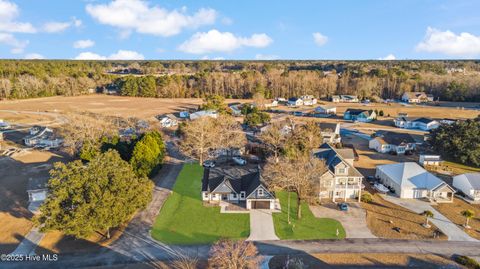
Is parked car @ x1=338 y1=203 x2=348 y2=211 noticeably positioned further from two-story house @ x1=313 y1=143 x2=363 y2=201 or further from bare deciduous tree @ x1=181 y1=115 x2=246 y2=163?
bare deciduous tree @ x1=181 y1=115 x2=246 y2=163

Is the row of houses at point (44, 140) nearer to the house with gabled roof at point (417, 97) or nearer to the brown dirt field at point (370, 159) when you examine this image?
the brown dirt field at point (370, 159)

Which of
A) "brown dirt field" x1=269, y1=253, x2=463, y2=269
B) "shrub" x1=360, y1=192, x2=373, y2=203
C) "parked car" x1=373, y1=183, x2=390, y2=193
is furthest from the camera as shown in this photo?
"parked car" x1=373, y1=183, x2=390, y2=193

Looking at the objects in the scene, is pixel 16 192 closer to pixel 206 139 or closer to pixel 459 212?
pixel 206 139

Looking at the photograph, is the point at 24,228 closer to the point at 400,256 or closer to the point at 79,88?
the point at 400,256

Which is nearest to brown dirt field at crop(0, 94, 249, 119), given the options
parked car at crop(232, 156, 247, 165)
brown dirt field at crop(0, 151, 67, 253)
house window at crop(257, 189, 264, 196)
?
brown dirt field at crop(0, 151, 67, 253)

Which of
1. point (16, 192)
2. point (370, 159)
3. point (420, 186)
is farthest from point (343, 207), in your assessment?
point (16, 192)

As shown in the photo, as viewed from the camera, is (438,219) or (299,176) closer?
(299,176)

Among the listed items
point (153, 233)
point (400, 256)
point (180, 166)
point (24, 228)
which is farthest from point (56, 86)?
point (400, 256)
